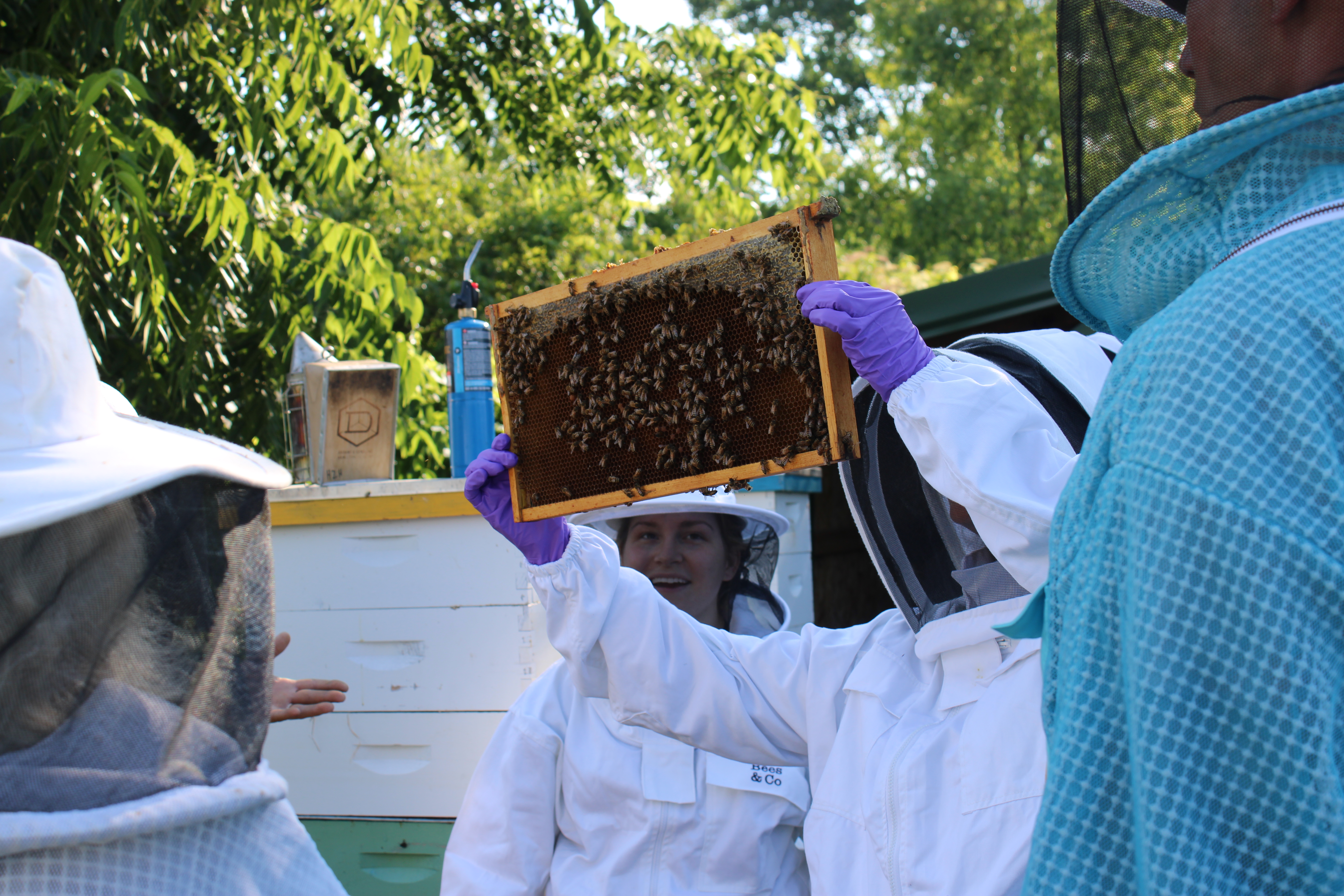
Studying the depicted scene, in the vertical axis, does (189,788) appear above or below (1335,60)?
below

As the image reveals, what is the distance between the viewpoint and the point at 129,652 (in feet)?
3.97

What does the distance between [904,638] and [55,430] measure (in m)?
1.65

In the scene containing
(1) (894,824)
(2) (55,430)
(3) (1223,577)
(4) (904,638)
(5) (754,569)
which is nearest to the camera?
(3) (1223,577)

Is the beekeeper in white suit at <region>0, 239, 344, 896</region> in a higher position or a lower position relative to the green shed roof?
lower

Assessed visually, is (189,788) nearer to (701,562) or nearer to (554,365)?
(554,365)

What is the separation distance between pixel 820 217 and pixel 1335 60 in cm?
112

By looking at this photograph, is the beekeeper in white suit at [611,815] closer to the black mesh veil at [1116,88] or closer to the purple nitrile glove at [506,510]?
the purple nitrile glove at [506,510]

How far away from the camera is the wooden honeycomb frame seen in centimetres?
192

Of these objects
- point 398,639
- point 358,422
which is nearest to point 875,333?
point 398,639

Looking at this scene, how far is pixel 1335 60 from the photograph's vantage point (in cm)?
88

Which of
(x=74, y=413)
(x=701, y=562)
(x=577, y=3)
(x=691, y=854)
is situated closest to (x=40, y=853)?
(x=74, y=413)

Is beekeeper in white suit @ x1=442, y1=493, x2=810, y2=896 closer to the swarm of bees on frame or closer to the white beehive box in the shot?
the white beehive box

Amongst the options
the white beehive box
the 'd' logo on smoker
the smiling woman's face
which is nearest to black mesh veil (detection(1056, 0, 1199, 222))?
the smiling woman's face

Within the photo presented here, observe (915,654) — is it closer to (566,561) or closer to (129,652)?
(566,561)
